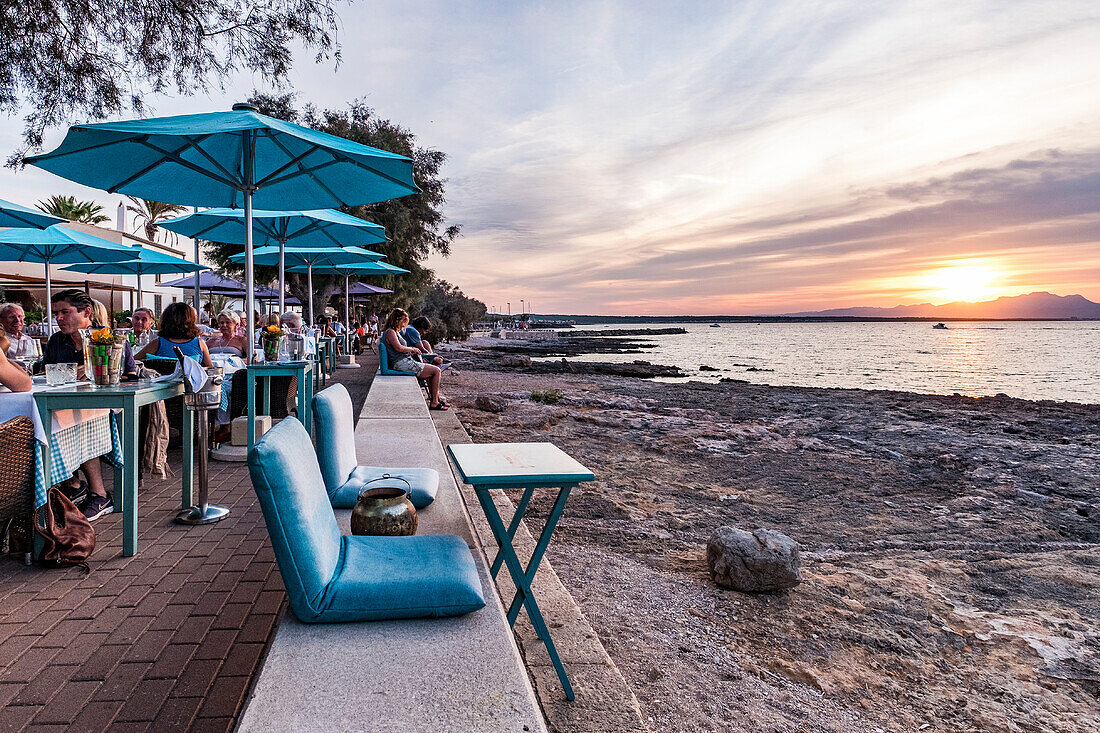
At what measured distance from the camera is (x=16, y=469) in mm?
3115

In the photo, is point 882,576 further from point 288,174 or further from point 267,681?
point 288,174

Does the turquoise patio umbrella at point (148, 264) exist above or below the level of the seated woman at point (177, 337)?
above

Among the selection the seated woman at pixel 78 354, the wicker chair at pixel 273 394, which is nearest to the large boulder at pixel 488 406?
the wicker chair at pixel 273 394

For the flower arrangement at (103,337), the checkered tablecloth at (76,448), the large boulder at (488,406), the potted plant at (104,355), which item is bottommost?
the large boulder at (488,406)

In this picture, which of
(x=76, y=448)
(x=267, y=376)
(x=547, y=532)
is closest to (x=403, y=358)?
(x=267, y=376)

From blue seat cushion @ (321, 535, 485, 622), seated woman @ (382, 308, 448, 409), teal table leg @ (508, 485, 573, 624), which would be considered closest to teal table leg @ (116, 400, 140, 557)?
blue seat cushion @ (321, 535, 485, 622)

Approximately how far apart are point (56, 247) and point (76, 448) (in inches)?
328

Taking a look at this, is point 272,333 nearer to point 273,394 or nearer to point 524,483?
point 273,394

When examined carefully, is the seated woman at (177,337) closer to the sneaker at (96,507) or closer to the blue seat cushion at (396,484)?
the sneaker at (96,507)

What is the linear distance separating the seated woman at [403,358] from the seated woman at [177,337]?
13.8ft

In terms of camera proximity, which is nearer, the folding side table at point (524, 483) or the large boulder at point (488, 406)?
the folding side table at point (524, 483)

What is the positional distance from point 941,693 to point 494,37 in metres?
11.3

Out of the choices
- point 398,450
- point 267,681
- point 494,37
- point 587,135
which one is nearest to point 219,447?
point 398,450

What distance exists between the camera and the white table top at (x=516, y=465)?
2482mm
